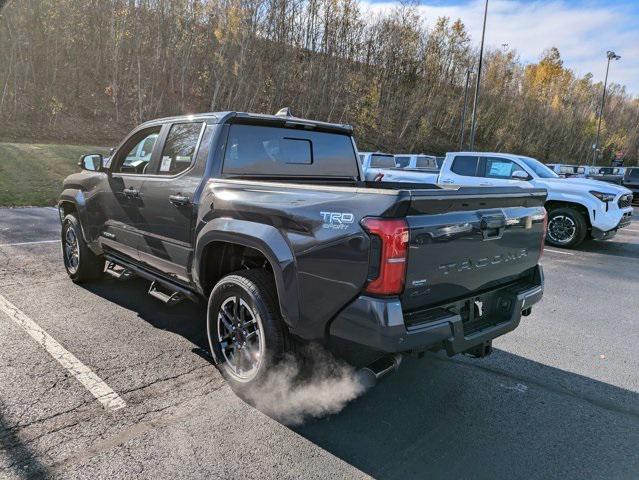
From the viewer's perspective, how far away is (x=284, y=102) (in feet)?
110

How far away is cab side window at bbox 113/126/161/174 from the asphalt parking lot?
1440 millimetres

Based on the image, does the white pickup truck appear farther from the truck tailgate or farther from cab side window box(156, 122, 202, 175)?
cab side window box(156, 122, 202, 175)

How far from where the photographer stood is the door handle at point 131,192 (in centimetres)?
425

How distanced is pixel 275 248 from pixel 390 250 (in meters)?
0.79

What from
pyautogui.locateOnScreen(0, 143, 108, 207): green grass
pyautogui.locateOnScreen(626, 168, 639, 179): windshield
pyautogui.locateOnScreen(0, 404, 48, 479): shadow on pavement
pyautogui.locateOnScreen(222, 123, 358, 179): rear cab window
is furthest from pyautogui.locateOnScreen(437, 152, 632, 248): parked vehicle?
pyautogui.locateOnScreen(626, 168, 639, 179): windshield

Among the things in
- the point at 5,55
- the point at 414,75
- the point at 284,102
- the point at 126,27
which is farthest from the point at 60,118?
the point at 414,75

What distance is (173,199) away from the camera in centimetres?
372

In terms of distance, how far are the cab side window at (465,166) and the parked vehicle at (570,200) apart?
0.85 feet

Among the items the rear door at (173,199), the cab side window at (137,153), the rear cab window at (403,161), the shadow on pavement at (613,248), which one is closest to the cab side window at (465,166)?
the shadow on pavement at (613,248)

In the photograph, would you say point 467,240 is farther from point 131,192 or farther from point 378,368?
point 131,192

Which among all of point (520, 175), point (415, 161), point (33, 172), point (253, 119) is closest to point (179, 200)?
point (253, 119)

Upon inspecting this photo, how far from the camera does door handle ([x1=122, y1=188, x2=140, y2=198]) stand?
13.9 ft

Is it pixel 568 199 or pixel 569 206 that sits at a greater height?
pixel 568 199

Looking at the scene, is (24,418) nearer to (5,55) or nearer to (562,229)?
(562,229)
